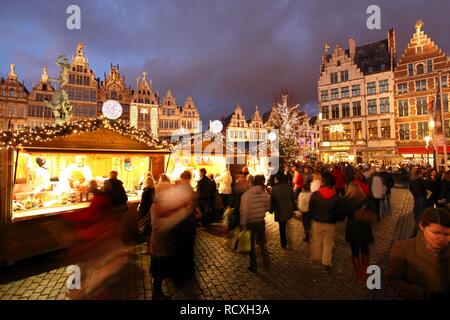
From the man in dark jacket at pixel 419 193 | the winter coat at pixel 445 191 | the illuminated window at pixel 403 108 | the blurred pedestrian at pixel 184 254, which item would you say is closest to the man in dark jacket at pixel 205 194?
the blurred pedestrian at pixel 184 254

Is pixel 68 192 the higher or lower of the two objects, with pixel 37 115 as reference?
lower

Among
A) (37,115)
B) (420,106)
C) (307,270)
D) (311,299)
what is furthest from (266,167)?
(37,115)

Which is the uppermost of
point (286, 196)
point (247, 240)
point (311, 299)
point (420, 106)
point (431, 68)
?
point (431, 68)

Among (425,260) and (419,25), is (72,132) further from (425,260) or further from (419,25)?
(419,25)

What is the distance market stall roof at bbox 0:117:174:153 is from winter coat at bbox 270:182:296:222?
471 cm

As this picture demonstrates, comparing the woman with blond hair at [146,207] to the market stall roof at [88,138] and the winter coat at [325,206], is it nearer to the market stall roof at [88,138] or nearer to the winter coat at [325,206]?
the market stall roof at [88,138]

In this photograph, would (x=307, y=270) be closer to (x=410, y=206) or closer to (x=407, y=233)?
(x=407, y=233)

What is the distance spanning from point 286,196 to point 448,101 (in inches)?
1320

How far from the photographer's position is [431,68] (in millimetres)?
28734

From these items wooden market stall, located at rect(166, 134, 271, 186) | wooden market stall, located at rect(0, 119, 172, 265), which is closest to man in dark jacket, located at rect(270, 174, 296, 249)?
wooden market stall, located at rect(0, 119, 172, 265)

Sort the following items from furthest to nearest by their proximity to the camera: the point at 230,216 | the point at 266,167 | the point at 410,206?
the point at 266,167
the point at 410,206
the point at 230,216

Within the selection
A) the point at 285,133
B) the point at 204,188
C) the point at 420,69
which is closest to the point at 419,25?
the point at 420,69

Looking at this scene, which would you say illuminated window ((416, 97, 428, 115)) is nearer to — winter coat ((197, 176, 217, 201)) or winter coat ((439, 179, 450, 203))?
winter coat ((439, 179, 450, 203))

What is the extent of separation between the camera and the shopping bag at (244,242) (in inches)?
184
